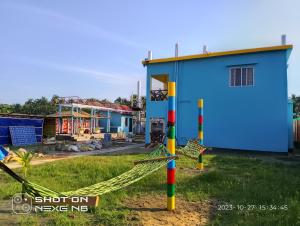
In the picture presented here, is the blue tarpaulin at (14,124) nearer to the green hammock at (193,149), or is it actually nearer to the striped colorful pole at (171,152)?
the green hammock at (193,149)

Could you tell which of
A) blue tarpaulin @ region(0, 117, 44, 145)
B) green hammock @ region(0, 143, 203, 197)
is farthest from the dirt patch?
blue tarpaulin @ region(0, 117, 44, 145)

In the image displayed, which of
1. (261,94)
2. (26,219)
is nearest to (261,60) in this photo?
(261,94)

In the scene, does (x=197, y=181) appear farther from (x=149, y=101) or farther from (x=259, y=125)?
(x=149, y=101)

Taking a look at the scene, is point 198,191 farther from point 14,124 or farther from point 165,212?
point 14,124

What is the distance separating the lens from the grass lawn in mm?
4543

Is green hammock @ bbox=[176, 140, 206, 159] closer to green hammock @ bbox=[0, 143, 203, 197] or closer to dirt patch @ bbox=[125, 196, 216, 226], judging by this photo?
dirt patch @ bbox=[125, 196, 216, 226]

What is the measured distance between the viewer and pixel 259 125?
605 inches

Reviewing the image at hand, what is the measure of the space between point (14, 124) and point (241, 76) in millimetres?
14455

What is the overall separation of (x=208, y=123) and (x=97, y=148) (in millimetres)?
6715

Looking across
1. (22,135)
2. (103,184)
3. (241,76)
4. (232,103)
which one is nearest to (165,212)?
(103,184)

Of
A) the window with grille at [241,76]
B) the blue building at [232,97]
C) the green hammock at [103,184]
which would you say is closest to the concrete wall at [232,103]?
the blue building at [232,97]

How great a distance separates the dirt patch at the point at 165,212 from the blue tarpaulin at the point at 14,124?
1532cm

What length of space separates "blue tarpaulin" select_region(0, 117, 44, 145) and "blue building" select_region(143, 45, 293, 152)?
790 cm

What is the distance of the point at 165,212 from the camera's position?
16.4ft
